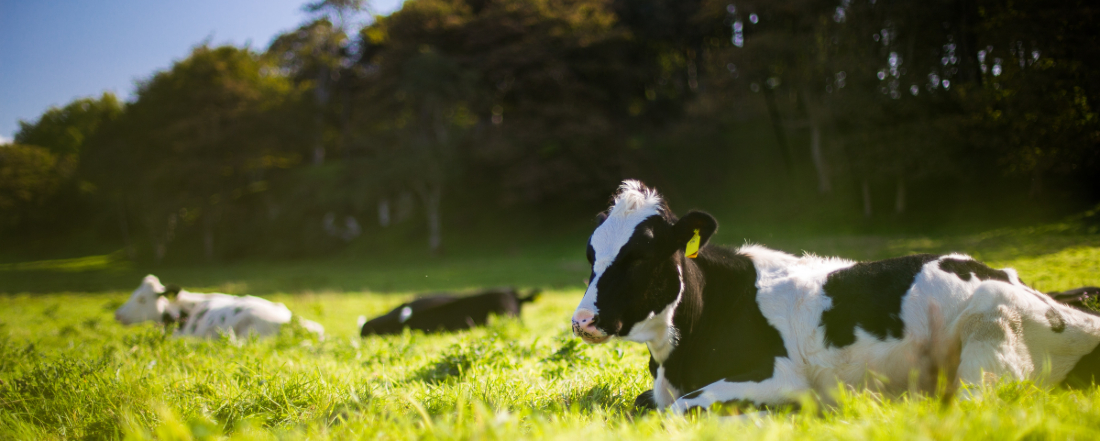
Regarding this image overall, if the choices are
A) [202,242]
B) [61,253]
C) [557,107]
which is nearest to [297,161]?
[202,242]

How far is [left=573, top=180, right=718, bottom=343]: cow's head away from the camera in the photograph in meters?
2.94

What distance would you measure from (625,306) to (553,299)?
30.0 feet

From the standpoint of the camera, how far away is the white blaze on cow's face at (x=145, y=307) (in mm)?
9273

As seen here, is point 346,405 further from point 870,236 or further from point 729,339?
point 870,236

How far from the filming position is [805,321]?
3.17 m

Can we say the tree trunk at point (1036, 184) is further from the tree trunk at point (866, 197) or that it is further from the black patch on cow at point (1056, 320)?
the tree trunk at point (866, 197)

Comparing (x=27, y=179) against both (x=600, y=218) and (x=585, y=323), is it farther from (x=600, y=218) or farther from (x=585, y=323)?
(x=585, y=323)

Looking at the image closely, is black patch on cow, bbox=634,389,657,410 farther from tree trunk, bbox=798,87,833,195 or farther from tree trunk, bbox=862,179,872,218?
tree trunk, bbox=798,87,833,195

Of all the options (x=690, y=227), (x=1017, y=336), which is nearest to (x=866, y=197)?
(x=1017, y=336)

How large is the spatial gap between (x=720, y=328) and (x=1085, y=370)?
189 centimetres

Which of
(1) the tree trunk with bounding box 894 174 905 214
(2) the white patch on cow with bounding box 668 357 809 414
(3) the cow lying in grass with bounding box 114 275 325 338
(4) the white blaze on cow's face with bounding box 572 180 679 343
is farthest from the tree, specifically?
(2) the white patch on cow with bounding box 668 357 809 414

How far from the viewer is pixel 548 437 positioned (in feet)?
6.91

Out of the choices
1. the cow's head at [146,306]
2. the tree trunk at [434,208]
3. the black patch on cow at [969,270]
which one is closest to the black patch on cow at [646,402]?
the black patch on cow at [969,270]

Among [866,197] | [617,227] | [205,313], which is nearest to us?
[617,227]
